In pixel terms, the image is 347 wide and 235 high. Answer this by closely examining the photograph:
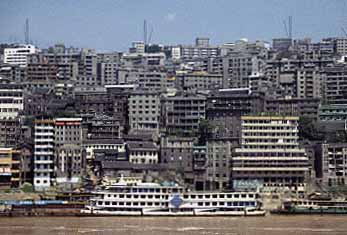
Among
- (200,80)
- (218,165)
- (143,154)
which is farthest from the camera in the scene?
(200,80)

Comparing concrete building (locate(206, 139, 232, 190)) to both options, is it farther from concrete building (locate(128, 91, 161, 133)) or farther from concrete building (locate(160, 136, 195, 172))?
concrete building (locate(128, 91, 161, 133))

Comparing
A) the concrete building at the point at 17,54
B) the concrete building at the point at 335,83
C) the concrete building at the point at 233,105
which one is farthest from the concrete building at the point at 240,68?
the concrete building at the point at 17,54

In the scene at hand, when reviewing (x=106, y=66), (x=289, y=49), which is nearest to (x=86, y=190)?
(x=106, y=66)

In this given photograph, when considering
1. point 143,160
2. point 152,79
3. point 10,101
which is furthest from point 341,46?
point 143,160

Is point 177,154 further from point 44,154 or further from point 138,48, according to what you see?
point 138,48

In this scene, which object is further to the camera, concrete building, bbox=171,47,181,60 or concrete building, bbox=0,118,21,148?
concrete building, bbox=171,47,181,60

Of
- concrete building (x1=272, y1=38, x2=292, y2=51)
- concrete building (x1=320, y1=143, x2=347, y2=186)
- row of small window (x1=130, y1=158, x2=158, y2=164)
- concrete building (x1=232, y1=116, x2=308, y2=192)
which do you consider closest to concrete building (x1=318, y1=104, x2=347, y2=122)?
concrete building (x1=320, y1=143, x2=347, y2=186)

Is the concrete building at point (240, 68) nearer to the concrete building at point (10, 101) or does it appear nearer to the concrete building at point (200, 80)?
the concrete building at point (200, 80)
